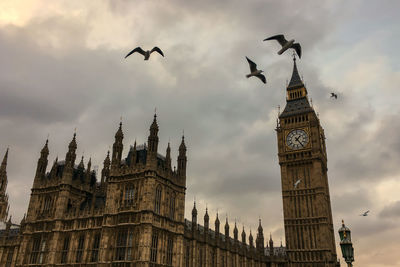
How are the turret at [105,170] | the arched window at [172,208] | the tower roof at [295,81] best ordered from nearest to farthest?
1. the arched window at [172,208]
2. the turret at [105,170]
3. the tower roof at [295,81]

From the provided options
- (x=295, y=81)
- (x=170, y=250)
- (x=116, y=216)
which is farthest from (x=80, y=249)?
(x=295, y=81)

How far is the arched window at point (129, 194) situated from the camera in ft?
173

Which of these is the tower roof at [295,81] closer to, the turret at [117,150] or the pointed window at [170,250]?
the turret at [117,150]

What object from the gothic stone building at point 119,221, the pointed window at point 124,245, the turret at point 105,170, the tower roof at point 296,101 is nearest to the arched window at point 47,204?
the gothic stone building at point 119,221

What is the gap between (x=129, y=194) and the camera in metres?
53.3

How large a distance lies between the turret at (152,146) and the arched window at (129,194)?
13.6 ft

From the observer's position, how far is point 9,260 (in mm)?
69750

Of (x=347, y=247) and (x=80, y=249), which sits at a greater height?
(x=80, y=249)

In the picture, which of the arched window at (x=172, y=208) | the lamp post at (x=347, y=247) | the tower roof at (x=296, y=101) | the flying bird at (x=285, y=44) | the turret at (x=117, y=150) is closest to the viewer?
the lamp post at (x=347, y=247)

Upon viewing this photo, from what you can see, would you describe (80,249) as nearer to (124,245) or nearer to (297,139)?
(124,245)

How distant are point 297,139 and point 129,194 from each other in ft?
170

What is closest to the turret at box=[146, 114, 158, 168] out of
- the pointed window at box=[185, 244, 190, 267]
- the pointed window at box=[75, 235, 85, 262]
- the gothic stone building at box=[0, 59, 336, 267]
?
the gothic stone building at box=[0, 59, 336, 267]

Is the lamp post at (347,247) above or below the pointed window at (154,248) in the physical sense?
below

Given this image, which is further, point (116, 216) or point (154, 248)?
point (116, 216)
